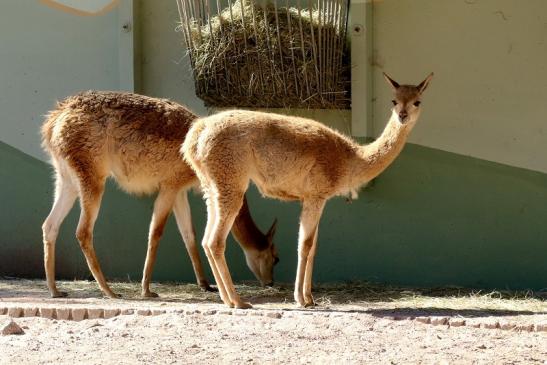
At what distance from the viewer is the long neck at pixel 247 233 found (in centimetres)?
963

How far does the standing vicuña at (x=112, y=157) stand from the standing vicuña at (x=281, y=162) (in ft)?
3.65

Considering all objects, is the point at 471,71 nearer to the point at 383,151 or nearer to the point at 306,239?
the point at 383,151

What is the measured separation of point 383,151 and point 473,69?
1.80 m

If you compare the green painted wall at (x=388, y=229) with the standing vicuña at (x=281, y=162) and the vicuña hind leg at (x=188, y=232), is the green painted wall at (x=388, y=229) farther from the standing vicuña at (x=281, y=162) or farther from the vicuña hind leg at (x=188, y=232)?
the standing vicuña at (x=281, y=162)

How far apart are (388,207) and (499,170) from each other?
113 cm

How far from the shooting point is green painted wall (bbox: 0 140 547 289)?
9.52 metres

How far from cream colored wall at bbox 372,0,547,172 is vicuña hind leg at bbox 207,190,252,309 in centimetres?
236

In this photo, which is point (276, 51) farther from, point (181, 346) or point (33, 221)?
point (181, 346)

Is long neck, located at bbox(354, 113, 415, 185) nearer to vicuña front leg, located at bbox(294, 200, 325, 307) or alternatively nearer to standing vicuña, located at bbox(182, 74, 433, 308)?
standing vicuña, located at bbox(182, 74, 433, 308)

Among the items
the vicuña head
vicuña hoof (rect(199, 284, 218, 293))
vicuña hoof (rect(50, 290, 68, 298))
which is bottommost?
vicuña hoof (rect(199, 284, 218, 293))

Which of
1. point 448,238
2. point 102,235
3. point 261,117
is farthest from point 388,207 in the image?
point 102,235

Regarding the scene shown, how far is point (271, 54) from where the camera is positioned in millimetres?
9562

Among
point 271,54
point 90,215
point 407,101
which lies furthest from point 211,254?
point 271,54

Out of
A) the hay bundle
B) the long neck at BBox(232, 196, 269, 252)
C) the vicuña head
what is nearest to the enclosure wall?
the hay bundle
